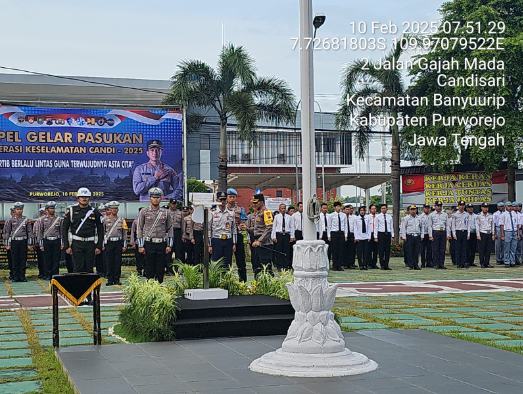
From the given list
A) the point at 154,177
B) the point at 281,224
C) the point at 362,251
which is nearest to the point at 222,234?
the point at 281,224

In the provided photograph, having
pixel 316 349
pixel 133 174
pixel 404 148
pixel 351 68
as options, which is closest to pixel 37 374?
pixel 316 349

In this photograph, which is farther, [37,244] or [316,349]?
[37,244]

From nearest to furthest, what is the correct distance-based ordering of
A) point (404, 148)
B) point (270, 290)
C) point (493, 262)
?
point (270, 290)
point (493, 262)
point (404, 148)

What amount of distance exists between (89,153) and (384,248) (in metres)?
8.83

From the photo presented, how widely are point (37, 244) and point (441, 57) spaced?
16558mm

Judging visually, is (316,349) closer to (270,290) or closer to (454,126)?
(270,290)

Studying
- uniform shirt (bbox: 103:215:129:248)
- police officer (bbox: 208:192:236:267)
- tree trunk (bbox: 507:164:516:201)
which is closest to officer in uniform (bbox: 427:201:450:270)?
tree trunk (bbox: 507:164:516:201)

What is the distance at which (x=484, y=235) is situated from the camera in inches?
846

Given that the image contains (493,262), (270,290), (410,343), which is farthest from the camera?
(493,262)

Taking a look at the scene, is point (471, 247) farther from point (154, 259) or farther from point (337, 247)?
point (154, 259)

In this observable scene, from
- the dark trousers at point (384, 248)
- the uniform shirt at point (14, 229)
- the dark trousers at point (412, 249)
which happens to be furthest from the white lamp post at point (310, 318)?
the dark trousers at point (412, 249)

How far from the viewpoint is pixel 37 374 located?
21.9 ft

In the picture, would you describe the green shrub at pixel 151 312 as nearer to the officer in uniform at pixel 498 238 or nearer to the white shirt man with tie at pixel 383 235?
the white shirt man with tie at pixel 383 235

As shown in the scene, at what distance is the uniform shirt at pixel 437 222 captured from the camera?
21.5 meters
